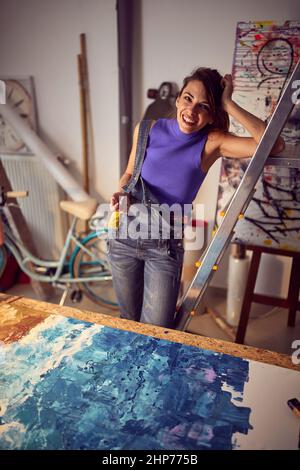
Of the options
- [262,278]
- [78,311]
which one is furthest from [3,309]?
[262,278]

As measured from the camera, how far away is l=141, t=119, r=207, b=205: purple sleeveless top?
3.95 feet

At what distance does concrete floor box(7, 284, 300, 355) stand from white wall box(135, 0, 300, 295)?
0.97 feet

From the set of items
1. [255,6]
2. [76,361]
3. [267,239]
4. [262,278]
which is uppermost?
[255,6]

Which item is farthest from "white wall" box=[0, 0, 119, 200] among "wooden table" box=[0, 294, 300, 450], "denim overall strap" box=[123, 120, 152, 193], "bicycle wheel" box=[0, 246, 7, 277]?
"wooden table" box=[0, 294, 300, 450]

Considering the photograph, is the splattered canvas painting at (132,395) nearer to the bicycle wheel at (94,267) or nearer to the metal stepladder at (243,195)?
the metal stepladder at (243,195)

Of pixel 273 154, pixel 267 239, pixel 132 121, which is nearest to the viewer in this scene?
pixel 273 154

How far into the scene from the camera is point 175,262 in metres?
1.34

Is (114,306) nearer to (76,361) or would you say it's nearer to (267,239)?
(267,239)

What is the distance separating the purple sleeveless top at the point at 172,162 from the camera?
3.95 ft

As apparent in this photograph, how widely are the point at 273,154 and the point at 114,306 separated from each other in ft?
6.00

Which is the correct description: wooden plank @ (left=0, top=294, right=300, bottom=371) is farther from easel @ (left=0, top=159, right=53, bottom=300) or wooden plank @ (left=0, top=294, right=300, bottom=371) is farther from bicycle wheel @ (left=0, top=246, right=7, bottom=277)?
bicycle wheel @ (left=0, top=246, right=7, bottom=277)

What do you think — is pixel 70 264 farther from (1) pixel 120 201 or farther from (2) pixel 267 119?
(2) pixel 267 119

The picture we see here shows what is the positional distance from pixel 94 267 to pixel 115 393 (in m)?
1.70

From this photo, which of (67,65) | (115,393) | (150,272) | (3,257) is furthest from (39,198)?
(115,393)
